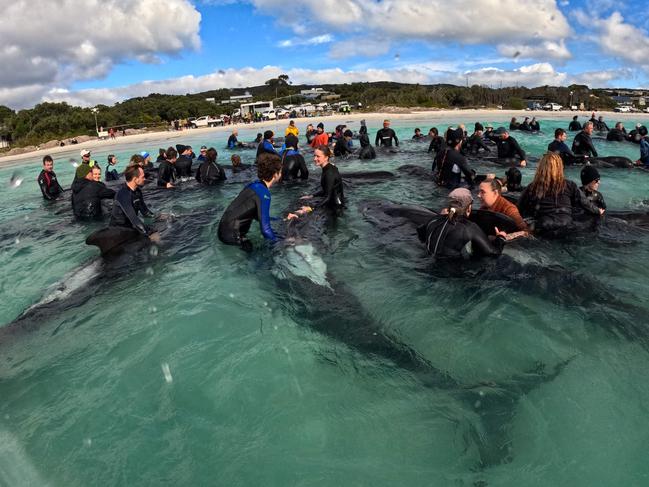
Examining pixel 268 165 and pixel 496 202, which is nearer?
pixel 268 165

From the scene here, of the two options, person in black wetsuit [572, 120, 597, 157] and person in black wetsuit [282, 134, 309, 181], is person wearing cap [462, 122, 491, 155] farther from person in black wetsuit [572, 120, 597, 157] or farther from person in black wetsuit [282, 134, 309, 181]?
person in black wetsuit [282, 134, 309, 181]

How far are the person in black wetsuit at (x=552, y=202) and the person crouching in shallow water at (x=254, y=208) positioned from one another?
4162 millimetres

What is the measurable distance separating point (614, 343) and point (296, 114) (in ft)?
220

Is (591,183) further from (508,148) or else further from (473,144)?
(473,144)

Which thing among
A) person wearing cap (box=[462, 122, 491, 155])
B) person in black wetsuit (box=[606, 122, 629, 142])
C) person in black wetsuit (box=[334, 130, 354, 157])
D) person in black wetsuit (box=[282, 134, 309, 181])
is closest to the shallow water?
person in black wetsuit (box=[282, 134, 309, 181])

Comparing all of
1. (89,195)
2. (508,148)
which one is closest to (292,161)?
(89,195)

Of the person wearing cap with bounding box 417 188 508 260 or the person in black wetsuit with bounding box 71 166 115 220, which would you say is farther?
the person in black wetsuit with bounding box 71 166 115 220

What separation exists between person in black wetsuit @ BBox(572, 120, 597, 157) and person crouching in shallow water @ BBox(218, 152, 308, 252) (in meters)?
12.8

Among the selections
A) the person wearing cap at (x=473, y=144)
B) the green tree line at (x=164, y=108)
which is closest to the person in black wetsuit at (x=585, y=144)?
the person wearing cap at (x=473, y=144)

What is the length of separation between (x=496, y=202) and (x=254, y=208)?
3790mm

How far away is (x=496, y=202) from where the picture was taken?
6312 millimetres

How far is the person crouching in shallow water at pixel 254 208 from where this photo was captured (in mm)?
6098

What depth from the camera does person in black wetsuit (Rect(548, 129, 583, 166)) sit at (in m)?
11.8

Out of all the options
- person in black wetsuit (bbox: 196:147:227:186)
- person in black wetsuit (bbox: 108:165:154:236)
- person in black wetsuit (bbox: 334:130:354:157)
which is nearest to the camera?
person in black wetsuit (bbox: 108:165:154:236)
